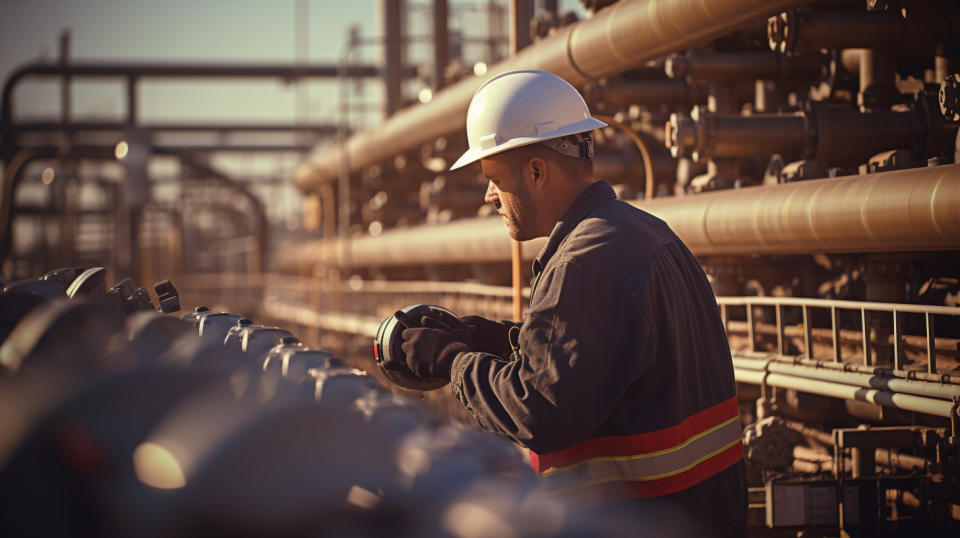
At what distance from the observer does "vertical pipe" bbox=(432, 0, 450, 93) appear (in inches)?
1188

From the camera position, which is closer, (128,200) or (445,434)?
(445,434)

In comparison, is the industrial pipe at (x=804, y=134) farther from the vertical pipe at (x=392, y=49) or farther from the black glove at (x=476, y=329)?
the vertical pipe at (x=392, y=49)

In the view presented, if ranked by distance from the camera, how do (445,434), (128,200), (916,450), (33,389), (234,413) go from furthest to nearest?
(128,200)
(916,450)
(445,434)
(33,389)
(234,413)

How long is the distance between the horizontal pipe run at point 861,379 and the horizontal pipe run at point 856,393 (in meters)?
0.04

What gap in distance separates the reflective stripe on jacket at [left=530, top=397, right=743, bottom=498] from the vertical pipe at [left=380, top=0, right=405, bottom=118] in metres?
31.5

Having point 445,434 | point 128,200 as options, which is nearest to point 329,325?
point 128,200

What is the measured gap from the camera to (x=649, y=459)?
2.95 meters

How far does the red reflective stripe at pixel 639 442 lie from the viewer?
2943 millimetres

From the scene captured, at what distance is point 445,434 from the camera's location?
1.90 m

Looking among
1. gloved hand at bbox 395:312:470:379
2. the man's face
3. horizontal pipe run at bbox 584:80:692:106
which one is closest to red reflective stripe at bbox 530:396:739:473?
gloved hand at bbox 395:312:470:379

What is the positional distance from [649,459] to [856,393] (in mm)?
5636

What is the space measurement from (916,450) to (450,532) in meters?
7.74

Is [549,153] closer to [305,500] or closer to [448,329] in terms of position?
[448,329]

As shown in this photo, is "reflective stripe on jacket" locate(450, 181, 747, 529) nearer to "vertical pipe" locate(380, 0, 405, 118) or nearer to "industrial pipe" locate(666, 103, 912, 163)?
"industrial pipe" locate(666, 103, 912, 163)
